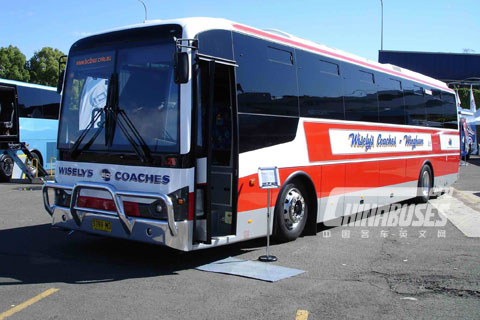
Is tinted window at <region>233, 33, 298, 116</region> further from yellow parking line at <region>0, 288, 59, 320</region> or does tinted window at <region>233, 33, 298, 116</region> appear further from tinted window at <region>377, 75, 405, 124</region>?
tinted window at <region>377, 75, 405, 124</region>

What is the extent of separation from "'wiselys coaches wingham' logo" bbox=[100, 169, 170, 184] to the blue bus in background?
47.6 ft

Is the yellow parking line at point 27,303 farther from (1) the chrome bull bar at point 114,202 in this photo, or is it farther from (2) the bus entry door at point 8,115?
(2) the bus entry door at point 8,115

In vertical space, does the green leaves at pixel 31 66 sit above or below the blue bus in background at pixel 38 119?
above

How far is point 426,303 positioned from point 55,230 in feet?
22.0

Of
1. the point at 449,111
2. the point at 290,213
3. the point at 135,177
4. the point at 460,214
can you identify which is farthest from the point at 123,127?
the point at 449,111

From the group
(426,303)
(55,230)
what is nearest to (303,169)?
(426,303)

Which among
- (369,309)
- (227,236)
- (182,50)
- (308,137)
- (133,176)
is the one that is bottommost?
(369,309)

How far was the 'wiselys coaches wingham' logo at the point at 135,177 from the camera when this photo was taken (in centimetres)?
639

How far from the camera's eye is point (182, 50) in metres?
6.47

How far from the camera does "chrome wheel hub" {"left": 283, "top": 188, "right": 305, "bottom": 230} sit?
8273mm

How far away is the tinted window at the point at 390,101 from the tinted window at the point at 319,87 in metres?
2.02

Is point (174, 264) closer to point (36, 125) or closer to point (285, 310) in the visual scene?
point (285, 310)

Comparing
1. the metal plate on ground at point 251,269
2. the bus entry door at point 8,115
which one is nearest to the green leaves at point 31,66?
the bus entry door at point 8,115

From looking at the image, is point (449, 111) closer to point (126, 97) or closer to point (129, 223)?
point (126, 97)
